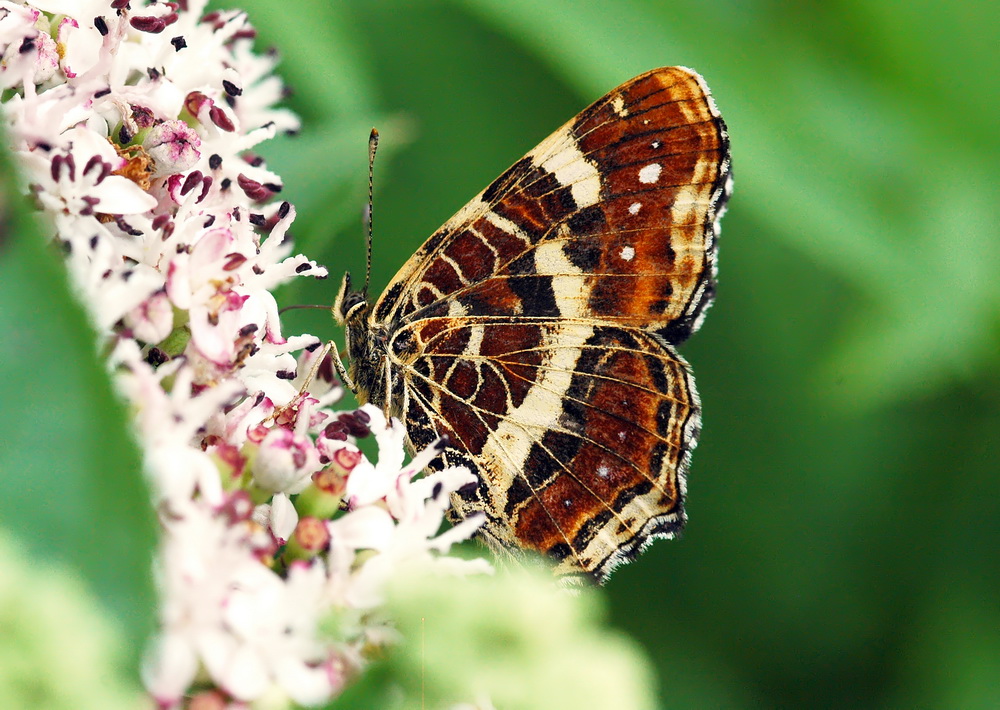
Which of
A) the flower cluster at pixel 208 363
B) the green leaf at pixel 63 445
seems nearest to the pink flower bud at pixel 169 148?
the flower cluster at pixel 208 363

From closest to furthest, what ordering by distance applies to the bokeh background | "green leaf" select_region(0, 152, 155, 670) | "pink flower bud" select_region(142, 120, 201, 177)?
"green leaf" select_region(0, 152, 155, 670) → "pink flower bud" select_region(142, 120, 201, 177) → the bokeh background

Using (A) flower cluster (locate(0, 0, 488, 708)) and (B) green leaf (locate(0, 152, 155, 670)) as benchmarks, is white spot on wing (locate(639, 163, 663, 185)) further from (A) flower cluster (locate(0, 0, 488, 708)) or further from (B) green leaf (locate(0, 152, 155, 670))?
(B) green leaf (locate(0, 152, 155, 670))

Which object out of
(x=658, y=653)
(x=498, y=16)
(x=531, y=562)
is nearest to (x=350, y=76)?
(x=498, y=16)

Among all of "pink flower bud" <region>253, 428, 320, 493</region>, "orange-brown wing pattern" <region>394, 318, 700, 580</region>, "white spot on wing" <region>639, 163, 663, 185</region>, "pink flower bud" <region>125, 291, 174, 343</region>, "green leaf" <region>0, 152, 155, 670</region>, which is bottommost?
"orange-brown wing pattern" <region>394, 318, 700, 580</region>

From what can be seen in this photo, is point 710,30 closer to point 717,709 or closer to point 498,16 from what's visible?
point 498,16

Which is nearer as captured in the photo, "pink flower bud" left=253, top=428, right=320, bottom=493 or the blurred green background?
"pink flower bud" left=253, top=428, right=320, bottom=493

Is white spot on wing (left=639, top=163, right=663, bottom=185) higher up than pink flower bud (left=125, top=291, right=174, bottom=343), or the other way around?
white spot on wing (left=639, top=163, right=663, bottom=185)

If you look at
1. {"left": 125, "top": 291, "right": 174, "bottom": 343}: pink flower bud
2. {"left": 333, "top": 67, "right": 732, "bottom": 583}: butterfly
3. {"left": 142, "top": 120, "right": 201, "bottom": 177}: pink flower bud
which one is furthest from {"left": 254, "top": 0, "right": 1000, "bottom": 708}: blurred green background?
{"left": 125, "top": 291, "right": 174, "bottom": 343}: pink flower bud

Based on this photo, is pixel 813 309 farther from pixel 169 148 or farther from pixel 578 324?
pixel 169 148
